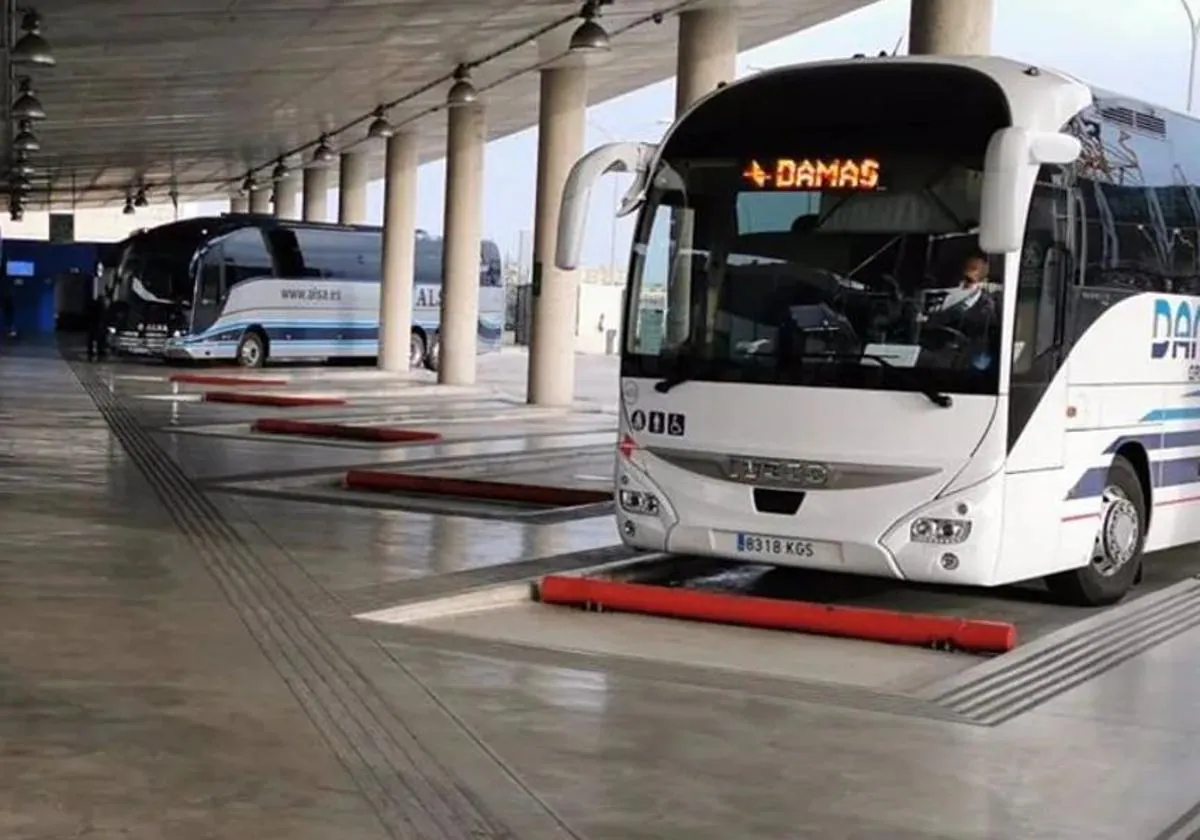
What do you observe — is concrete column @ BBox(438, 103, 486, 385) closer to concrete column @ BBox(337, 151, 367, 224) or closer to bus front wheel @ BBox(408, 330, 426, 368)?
bus front wheel @ BBox(408, 330, 426, 368)

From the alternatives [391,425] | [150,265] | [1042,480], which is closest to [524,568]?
[1042,480]

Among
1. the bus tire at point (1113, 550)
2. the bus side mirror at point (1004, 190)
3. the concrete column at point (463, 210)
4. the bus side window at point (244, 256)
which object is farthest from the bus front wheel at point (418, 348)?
the bus side mirror at point (1004, 190)

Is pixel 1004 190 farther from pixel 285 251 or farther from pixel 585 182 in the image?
pixel 285 251

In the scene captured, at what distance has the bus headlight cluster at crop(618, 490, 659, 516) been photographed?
9.69 meters

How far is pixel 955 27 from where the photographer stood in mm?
13703

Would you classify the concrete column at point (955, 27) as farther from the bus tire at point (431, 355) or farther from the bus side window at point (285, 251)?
the bus tire at point (431, 355)

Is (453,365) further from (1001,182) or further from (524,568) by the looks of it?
(1001,182)

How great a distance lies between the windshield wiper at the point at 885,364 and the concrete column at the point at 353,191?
33.7 meters

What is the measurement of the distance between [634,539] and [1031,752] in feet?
11.8

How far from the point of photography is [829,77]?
9.54 metres

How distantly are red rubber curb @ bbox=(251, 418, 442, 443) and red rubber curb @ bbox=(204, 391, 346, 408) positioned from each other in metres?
4.40

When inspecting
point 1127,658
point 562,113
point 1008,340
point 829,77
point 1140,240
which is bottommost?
point 1127,658

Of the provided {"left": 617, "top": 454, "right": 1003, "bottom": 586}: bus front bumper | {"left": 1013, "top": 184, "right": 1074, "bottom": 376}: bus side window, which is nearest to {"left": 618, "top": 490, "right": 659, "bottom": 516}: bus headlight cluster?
{"left": 617, "top": 454, "right": 1003, "bottom": 586}: bus front bumper

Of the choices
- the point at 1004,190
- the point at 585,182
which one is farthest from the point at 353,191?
the point at 1004,190
